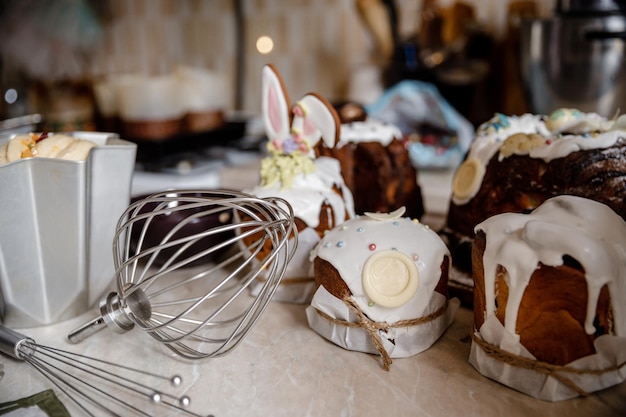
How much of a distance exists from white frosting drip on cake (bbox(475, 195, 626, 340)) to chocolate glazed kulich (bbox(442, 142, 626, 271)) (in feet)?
0.26

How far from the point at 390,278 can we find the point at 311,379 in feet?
0.45

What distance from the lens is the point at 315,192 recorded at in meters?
0.78

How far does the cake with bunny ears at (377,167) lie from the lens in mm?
938

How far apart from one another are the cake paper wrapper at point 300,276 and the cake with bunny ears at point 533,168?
216 millimetres

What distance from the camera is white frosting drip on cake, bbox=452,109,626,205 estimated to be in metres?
0.68

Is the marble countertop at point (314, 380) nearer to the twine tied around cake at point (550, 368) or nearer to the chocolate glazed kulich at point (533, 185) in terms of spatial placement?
the twine tied around cake at point (550, 368)

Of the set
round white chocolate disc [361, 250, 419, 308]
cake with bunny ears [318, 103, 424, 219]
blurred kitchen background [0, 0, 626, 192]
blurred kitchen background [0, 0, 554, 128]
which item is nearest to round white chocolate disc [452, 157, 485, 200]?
cake with bunny ears [318, 103, 424, 219]

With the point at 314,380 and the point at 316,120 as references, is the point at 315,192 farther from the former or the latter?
→ the point at 314,380

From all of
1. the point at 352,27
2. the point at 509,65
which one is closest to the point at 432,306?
the point at 509,65

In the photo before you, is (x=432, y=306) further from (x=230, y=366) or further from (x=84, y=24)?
(x=84, y=24)

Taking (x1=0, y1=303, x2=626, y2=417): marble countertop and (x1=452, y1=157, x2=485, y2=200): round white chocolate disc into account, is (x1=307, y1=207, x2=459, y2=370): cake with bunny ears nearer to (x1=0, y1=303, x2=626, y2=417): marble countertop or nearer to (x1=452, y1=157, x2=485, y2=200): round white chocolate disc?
(x1=0, y1=303, x2=626, y2=417): marble countertop

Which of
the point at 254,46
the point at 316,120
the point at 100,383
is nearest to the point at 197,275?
the point at 100,383

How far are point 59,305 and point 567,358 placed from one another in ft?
1.99

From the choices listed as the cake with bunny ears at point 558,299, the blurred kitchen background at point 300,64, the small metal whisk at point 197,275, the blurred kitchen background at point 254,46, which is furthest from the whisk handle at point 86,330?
the blurred kitchen background at point 254,46
